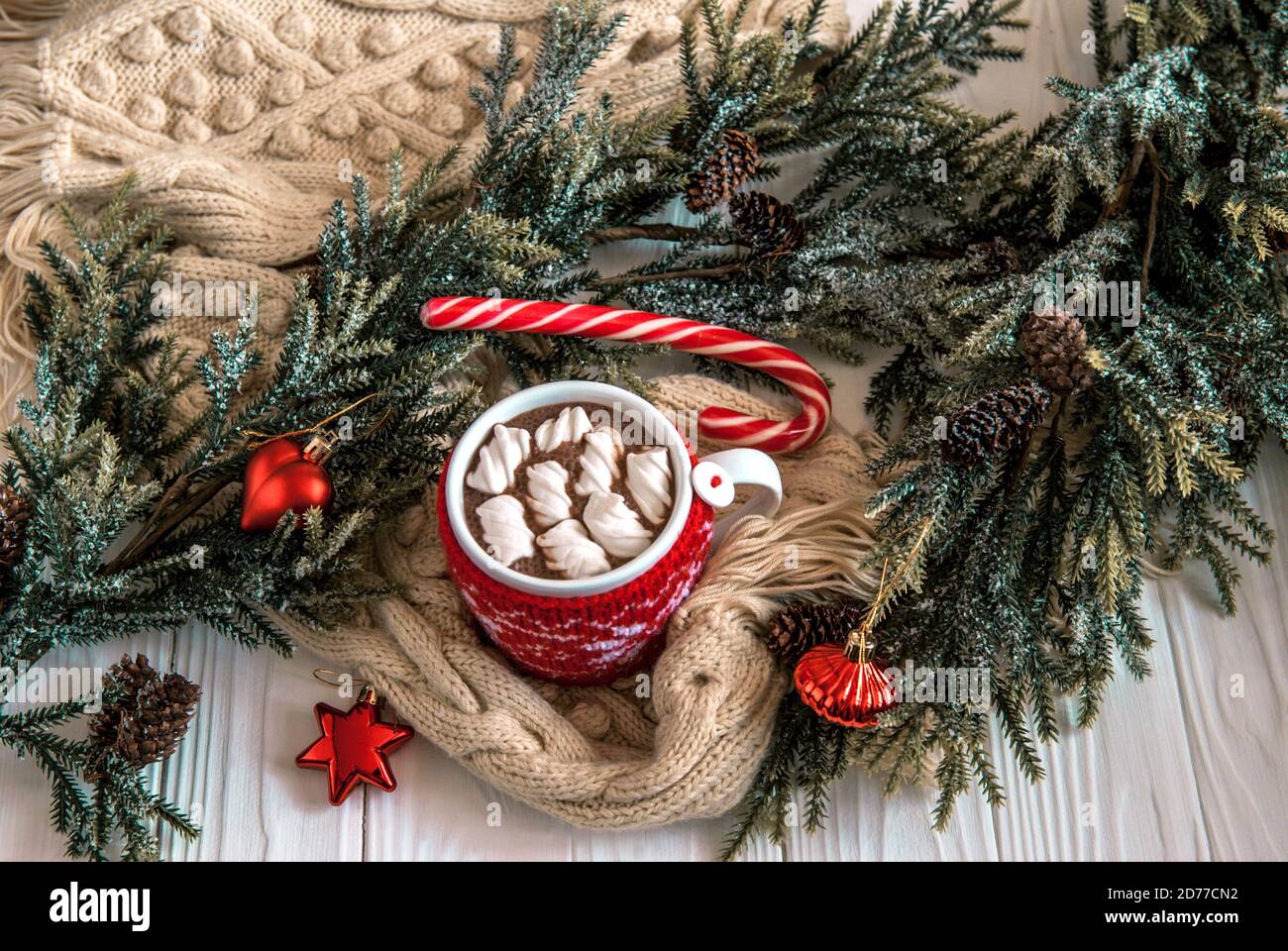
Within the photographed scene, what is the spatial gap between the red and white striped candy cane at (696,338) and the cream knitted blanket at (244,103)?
23 centimetres

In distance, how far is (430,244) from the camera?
41.8 inches

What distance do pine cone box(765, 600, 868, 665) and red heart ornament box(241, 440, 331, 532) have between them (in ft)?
1.30

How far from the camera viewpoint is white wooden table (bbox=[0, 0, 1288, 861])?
0.98 metres

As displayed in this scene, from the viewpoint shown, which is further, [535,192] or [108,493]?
[535,192]

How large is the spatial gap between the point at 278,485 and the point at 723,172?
1.67 feet

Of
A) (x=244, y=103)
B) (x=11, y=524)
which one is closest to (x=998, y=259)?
(x=244, y=103)

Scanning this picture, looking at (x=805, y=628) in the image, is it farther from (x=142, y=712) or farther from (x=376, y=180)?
(x=376, y=180)

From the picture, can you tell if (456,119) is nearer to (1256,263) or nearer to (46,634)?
(46,634)

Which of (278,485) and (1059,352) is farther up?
(1059,352)

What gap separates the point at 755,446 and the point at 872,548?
0.15m

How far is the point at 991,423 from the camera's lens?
37.9 inches

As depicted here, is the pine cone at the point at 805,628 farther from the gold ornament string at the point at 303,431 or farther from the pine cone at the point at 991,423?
the gold ornament string at the point at 303,431

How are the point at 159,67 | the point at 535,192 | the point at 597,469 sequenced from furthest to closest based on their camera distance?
the point at 159,67 → the point at 535,192 → the point at 597,469
